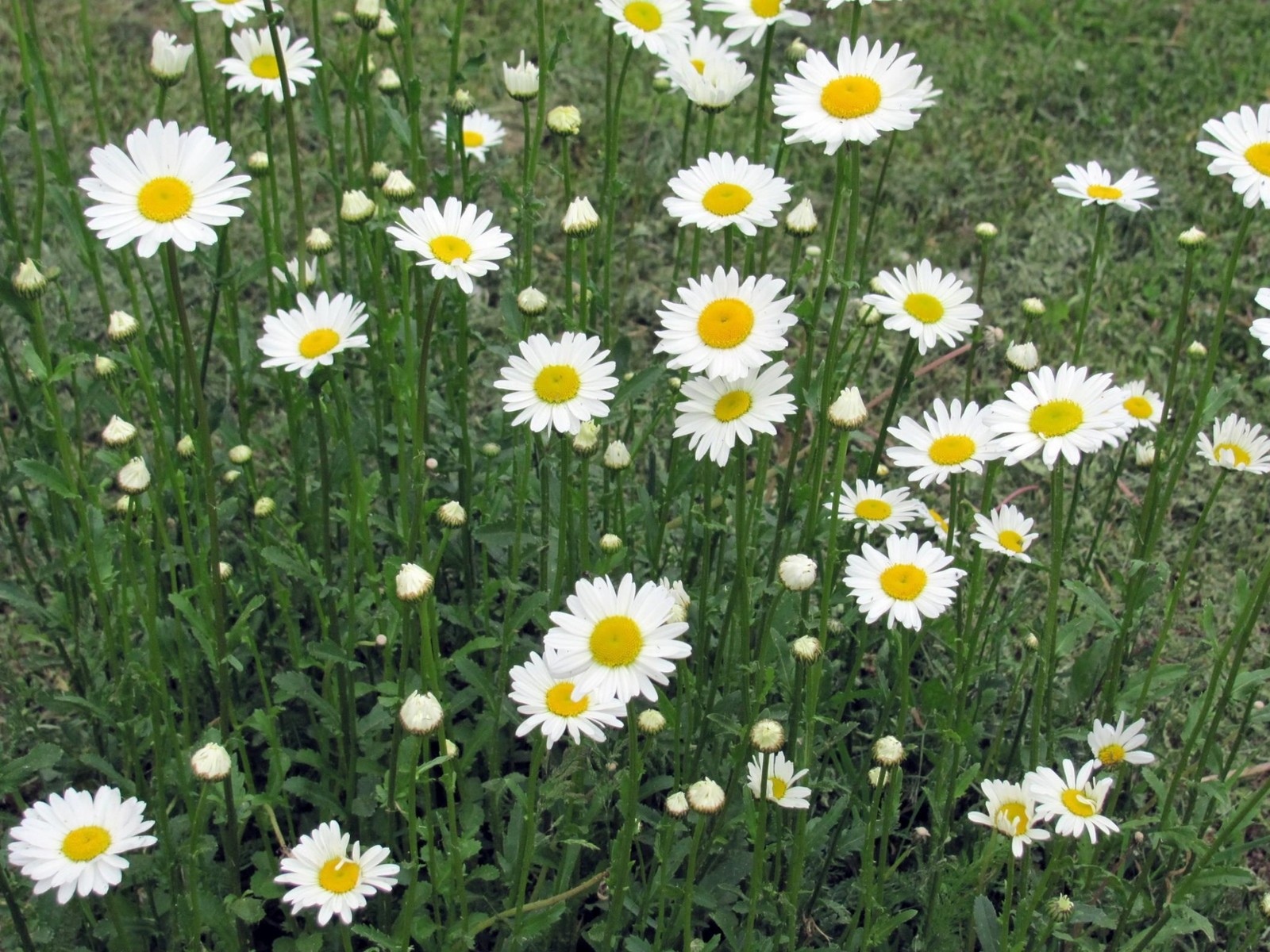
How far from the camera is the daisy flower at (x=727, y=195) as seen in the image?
2.16 metres

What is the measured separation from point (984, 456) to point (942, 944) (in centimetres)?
91

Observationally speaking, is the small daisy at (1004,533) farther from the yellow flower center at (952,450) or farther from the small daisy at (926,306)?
the small daisy at (926,306)

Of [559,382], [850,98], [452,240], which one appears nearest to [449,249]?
[452,240]

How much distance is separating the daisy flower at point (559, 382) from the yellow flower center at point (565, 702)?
42 cm

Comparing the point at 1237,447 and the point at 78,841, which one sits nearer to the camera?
the point at 78,841

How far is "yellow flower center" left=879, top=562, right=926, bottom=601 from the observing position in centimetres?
210

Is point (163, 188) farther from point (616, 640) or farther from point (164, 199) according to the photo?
point (616, 640)

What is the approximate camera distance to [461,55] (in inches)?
210

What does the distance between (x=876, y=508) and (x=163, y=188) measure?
138 centimetres

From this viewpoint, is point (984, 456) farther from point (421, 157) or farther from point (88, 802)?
point (88, 802)

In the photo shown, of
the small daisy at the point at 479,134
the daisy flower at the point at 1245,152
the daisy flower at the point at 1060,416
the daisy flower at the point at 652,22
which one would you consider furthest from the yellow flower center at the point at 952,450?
the small daisy at the point at 479,134

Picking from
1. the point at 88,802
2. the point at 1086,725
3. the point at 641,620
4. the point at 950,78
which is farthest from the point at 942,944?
the point at 950,78

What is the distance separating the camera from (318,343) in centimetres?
232

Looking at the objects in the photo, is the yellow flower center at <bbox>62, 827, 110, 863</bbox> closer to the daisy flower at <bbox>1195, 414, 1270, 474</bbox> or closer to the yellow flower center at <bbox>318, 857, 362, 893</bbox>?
the yellow flower center at <bbox>318, 857, 362, 893</bbox>
